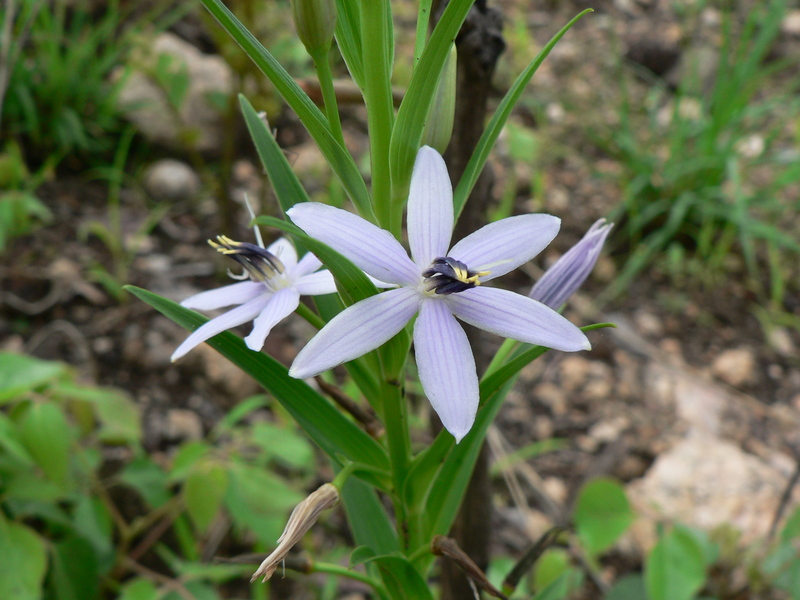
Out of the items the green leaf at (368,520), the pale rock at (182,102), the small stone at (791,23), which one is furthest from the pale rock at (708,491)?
the small stone at (791,23)

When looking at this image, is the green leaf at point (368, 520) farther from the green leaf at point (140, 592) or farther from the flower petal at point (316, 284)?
the green leaf at point (140, 592)

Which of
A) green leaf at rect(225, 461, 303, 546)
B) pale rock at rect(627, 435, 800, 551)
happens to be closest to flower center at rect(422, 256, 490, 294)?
green leaf at rect(225, 461, 303, 546)

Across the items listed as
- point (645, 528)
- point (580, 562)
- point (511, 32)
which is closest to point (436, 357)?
point (580, 562)

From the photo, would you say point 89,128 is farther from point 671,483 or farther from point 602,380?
point 671,483

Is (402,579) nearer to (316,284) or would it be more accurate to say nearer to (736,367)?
(316,284)

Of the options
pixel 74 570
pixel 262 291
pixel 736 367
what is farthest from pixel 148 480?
pixel 736 367

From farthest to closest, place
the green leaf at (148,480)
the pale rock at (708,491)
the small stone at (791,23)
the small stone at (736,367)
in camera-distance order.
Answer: the small stone at (791,23), the small stone at (736,367), the pale rock at (708,491), the green leaf at (148,480)
